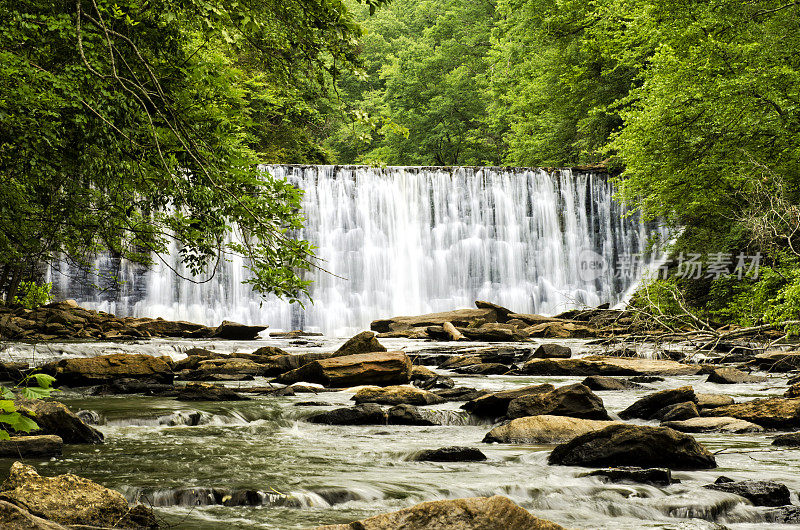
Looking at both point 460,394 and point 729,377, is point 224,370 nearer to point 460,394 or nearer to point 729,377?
point 460,394

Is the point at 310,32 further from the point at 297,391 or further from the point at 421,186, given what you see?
the point at 421,186

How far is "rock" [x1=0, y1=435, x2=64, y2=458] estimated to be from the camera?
557 centimetres

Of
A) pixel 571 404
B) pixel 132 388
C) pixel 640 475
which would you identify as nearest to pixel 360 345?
pixel 132 388

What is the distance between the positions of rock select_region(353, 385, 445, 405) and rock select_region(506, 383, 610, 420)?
1.80m

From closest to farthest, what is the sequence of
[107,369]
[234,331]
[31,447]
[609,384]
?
1. [31,447]
2. [609,384]
3. [107,369]
4. [234,331]

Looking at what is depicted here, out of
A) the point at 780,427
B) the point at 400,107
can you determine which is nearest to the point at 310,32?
the point at 780,427

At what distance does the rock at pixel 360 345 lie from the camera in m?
11.9

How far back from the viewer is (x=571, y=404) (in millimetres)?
7246

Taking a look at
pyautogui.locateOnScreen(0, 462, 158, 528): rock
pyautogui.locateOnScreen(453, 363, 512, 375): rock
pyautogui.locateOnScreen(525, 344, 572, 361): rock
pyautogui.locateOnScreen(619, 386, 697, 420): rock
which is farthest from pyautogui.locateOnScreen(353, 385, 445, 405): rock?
pyautogui.locateOnScreen(0, 462, 158, 528): rock

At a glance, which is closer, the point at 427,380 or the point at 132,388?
the point at 132,388

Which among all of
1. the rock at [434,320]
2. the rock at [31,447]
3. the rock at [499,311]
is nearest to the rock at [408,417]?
the rock at [31,447]

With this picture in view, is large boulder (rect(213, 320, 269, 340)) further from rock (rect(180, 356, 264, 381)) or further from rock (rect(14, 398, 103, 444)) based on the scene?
rock (rect(14, 398, 103, 444))

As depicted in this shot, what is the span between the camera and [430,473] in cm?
540

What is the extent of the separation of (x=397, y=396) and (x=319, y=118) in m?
15.9
